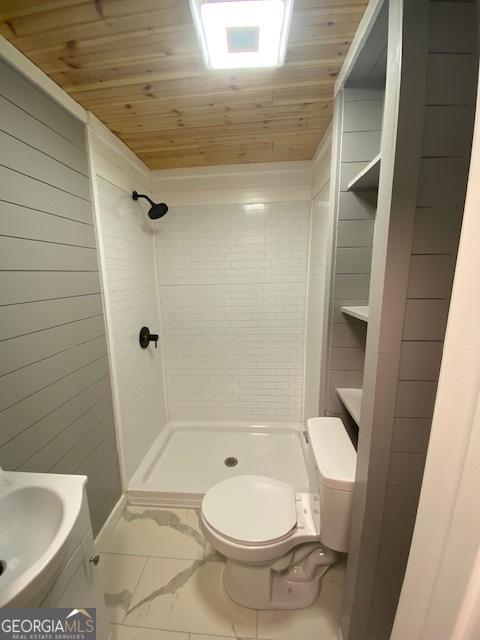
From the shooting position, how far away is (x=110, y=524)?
1505mm

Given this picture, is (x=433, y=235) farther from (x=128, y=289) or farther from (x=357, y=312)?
(x=128, y=289)

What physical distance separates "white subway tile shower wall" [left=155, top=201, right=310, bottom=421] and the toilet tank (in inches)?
47.2

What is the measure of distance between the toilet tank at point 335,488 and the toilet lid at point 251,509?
160 mm

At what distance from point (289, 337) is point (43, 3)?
83.6 inches

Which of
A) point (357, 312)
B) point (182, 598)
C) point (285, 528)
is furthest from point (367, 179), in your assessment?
point (182, 598)

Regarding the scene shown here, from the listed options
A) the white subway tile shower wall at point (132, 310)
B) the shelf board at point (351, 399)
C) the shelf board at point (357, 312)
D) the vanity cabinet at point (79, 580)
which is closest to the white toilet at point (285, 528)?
the shelf board at point (351, 399)

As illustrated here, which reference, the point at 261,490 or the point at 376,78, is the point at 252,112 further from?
the point at 261,490

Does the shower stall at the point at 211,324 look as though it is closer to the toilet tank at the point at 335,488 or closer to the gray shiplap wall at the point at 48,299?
the gray shiplap wall at the point at 48,299

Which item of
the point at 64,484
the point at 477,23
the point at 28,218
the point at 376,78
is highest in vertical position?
the point at 376,78

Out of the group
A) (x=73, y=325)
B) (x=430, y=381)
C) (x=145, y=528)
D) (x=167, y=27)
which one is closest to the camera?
(x=430, y=381)

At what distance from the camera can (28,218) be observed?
991 mm

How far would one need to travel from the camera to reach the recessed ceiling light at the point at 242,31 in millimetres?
743

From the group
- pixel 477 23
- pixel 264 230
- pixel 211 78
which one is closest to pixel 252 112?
pixel 211 78

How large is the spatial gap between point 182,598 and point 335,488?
0.94m
